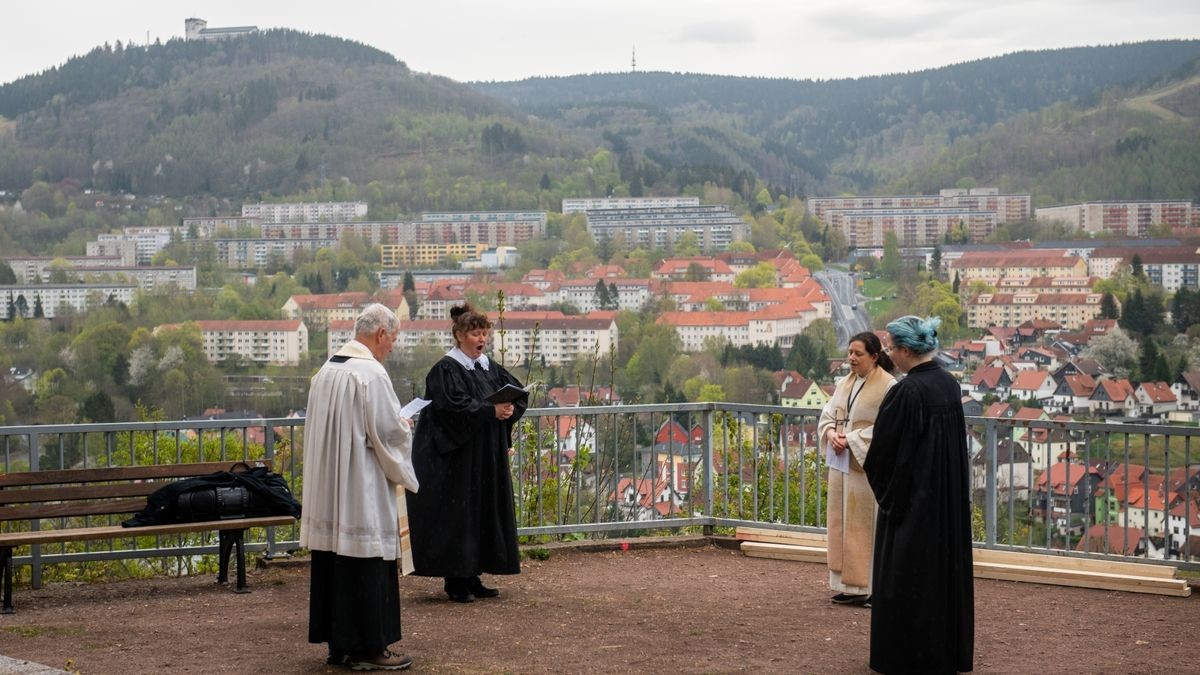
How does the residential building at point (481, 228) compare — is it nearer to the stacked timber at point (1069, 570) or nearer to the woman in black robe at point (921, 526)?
the stacked timber at point (1069, 570)

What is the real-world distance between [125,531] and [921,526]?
4.28m

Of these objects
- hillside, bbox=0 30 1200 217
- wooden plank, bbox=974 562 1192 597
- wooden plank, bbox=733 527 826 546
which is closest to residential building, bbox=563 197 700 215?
hillside, bbox=0 30 1200 217

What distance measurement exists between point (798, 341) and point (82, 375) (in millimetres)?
35650

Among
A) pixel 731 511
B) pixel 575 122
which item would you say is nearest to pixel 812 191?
pixel 575 122

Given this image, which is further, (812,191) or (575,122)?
(575,122)

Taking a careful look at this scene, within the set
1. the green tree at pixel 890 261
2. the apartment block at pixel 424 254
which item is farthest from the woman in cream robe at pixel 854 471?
the apartment block at pixel 424 254

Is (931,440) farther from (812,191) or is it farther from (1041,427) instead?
(812,191)

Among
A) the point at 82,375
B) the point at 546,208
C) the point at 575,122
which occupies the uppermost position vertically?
the point at 575,122

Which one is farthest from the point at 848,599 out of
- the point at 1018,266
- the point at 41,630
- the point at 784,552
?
→ the point at 1018,266

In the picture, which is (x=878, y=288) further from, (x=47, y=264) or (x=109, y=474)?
(x=109, y=474)

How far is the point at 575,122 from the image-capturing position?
126 meters

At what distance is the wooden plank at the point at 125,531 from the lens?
7.08 metres

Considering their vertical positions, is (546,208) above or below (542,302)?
above

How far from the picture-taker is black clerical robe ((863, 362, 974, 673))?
5.46 metres
